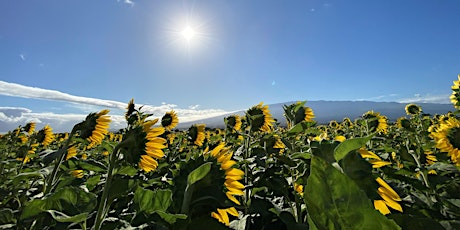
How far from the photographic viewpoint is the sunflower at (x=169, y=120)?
18.9 ft

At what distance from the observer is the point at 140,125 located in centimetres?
166

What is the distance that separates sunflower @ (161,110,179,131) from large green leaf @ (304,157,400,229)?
553 centimetres

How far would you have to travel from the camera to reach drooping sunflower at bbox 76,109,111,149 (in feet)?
7.72

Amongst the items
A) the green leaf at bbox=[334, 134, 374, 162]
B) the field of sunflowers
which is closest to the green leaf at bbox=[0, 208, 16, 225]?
the field of sunflowers

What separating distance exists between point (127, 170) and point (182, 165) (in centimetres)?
52

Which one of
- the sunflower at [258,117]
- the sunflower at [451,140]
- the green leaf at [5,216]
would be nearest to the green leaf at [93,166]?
the green leaf at [5,216]

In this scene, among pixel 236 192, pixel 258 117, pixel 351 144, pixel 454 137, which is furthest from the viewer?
pixel 258 117

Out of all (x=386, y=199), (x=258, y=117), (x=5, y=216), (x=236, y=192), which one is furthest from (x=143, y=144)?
(x=258, y=117)

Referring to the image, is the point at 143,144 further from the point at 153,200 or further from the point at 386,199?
the point at 386,199

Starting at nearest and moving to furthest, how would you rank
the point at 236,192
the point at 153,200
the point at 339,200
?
the point at 339,200 → the point at 153,200 → the point at 236,192

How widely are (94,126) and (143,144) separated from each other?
114cm

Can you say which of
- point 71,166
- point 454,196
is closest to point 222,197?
point 71,166

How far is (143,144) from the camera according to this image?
1.66m

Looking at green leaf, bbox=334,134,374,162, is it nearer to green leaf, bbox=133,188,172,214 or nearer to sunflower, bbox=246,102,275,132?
green leaf, bbox=133,188,172,214
